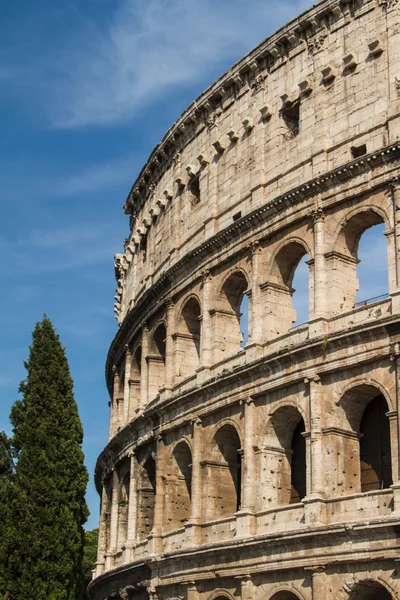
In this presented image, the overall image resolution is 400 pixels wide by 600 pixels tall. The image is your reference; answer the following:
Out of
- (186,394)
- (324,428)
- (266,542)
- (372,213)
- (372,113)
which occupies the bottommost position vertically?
(266,542)

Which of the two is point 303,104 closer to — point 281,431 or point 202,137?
point 202,137

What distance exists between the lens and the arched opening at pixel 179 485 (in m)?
29.7

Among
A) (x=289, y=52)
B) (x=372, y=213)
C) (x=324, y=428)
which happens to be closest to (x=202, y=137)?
(x=289, y=52)

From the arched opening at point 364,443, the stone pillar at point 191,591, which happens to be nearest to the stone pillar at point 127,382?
the stone pillar at point 191,591

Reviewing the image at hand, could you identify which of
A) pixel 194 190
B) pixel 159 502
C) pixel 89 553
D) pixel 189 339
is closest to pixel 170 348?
pixel 189 339

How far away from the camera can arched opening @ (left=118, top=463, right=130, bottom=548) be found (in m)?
34.6

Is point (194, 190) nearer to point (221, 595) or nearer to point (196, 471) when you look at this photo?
point (196, 471)

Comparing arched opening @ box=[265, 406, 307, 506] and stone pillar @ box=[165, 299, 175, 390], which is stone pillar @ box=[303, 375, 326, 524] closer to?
arched opening @ box=[265, 406, 307, 506]

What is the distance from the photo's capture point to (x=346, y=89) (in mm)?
26625

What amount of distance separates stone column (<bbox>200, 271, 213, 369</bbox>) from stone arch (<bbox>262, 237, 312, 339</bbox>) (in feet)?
8.91

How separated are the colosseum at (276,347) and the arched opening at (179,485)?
63mm

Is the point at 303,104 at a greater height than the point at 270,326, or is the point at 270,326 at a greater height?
the point at 303,104

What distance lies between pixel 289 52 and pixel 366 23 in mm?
3105

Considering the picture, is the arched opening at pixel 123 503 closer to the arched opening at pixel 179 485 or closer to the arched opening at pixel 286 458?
the arched opening at pixel 179 485
